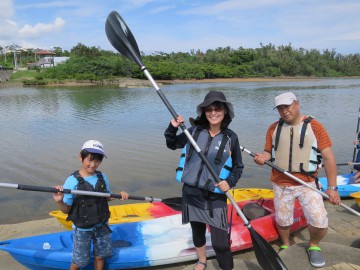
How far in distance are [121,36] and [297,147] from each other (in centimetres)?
212

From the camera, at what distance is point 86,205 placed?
3.09m

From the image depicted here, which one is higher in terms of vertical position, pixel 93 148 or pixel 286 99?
pixel 286 99

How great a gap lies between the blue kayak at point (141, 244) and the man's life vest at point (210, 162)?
847mm

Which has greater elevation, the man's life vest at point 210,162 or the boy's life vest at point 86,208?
the man's life vest at point 210,162

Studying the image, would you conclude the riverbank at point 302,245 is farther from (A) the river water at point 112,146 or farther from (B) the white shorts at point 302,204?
(A) the river water at point 112,146

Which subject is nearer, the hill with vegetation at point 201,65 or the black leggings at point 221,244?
the black leggings at point 221,244

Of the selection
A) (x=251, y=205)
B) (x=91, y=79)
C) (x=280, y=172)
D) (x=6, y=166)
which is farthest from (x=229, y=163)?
(x=91, y=79)

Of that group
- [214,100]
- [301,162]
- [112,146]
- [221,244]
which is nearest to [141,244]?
[221,244]

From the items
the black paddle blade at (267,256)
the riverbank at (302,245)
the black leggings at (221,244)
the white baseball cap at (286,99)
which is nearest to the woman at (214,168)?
the black leggings at (221,244)

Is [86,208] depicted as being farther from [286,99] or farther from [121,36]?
[286,99]

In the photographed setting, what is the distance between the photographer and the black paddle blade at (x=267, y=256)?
3004 millimetres

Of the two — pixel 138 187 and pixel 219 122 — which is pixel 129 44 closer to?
pixel 219 122

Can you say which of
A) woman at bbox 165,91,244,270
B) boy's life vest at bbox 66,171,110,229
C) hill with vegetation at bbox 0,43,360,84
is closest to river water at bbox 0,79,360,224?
boy's life vest at bbox 66,171,110,229

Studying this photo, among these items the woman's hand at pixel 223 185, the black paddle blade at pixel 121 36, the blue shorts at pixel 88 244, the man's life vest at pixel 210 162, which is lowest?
the blue shorts at pixel 88 244
